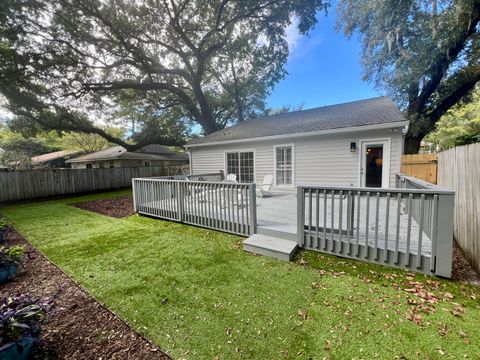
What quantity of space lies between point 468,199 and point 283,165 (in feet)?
18.3

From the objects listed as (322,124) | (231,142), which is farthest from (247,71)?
(322,124)

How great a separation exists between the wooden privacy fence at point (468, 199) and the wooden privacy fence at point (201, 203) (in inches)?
125

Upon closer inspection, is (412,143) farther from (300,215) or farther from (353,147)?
(300,215)

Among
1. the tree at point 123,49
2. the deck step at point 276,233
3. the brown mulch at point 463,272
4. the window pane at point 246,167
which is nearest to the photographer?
the brown mulch at point 463,272

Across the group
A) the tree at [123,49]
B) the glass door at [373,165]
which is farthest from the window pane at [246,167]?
the tree at [123,49]

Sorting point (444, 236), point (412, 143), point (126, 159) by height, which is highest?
point (412, 143)

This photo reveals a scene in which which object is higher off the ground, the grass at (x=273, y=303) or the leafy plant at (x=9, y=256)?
the leafy plant at (x=9, y=256)

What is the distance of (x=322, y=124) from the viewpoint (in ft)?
25.0

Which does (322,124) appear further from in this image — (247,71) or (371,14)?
(247,71)

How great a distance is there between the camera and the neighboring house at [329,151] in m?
6.39

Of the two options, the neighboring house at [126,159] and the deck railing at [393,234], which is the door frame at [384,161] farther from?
the neighboring house at [126,159]

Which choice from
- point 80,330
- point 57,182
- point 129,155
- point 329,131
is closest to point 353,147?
point 329,131

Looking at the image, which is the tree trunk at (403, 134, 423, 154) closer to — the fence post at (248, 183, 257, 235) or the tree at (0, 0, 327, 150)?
the tree at (0, 0, 327, 150)

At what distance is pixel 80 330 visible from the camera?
6.70 feet
